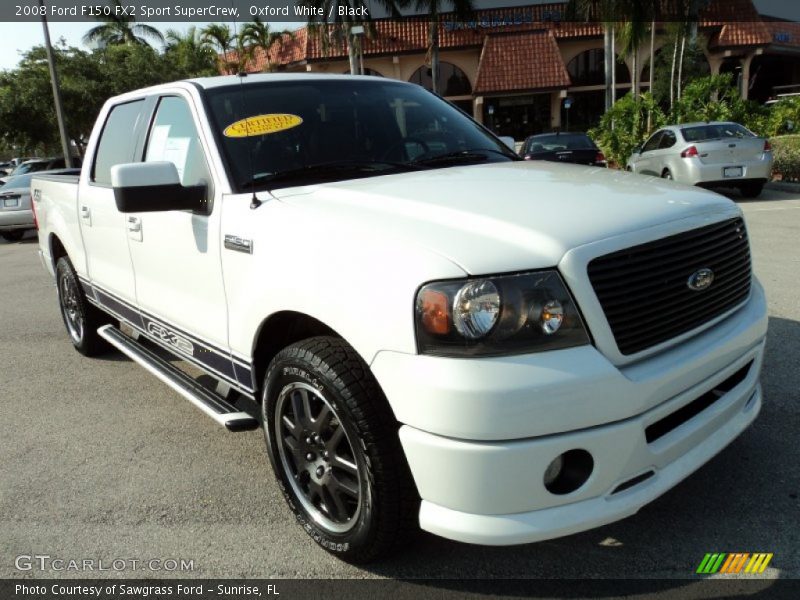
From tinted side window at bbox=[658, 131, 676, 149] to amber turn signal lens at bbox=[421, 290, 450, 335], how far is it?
1282cm

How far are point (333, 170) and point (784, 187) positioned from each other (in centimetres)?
1402

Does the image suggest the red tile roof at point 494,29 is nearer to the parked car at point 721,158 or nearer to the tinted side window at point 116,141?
the parked car at point 721,158

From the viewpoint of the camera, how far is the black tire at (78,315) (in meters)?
5.30

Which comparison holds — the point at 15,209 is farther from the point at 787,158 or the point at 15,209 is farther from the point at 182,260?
the point at 787,158

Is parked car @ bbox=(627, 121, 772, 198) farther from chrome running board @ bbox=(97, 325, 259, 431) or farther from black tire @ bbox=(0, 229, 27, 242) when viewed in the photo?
black tire @ bbox=(0, 229, 27, 242)

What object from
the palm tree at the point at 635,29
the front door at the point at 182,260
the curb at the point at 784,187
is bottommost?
the curb at the point at 784,187

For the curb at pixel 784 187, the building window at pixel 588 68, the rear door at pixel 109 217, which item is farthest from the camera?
the building window at pixel 588 68

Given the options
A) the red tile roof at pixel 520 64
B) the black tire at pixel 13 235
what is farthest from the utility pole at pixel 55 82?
the red tile roof at pixel 520 64

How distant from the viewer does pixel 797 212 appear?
11055 mm

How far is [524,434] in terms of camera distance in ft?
6.75

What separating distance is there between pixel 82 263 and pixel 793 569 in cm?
472

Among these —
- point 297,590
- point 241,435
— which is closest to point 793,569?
point 297,590

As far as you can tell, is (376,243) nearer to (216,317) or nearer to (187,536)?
(216,317)

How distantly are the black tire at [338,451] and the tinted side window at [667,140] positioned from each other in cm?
1262
